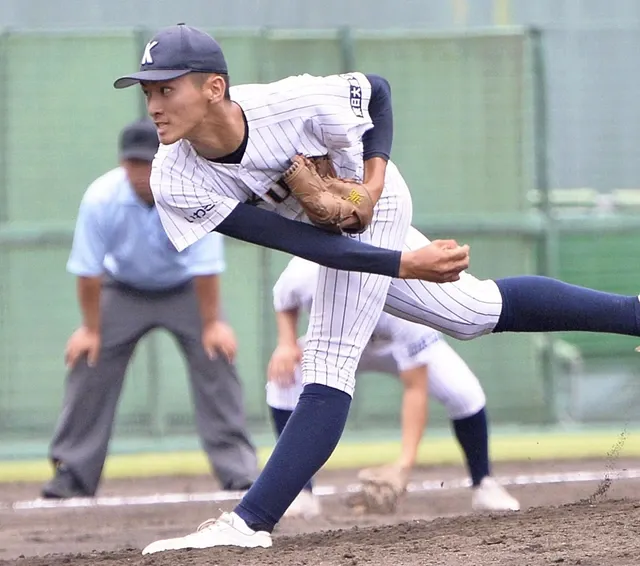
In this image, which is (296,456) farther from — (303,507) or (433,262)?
(303,507)

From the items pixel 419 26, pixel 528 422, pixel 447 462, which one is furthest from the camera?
pixel 419 26

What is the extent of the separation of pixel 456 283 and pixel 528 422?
15.6 feet

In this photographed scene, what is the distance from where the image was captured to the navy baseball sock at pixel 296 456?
180 inches

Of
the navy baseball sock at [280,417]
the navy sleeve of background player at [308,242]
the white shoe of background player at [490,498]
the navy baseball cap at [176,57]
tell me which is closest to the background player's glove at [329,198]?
the navy sleeve of background player at [308,242]

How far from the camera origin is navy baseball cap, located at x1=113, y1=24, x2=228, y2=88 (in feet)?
14.3

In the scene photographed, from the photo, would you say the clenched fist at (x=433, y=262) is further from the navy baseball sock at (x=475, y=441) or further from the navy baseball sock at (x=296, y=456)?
the navy baseball sock at (x=475, y=441)

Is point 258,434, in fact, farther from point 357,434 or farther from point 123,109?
point 123,109

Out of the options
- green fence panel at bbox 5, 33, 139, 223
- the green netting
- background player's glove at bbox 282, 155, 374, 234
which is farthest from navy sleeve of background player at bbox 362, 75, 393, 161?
green fence panel at bbox 5, 33, 139, 223

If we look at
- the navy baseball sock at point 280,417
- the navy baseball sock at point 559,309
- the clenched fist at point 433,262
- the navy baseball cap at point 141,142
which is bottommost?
the navy baseball sock at point 280,417

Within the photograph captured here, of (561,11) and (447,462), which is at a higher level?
(561,11)

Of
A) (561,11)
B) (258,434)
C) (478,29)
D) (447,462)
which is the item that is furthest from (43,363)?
(561,11)

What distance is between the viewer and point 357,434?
9156mm

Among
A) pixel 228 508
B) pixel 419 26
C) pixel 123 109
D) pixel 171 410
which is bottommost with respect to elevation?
pixel 228 508

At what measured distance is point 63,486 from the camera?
7.32 m
